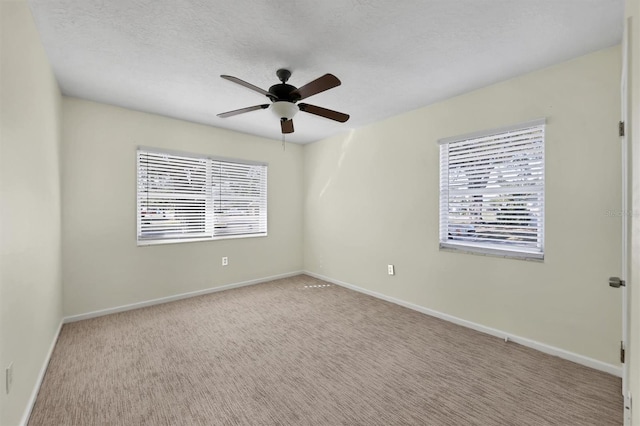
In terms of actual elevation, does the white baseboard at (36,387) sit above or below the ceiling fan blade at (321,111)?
below

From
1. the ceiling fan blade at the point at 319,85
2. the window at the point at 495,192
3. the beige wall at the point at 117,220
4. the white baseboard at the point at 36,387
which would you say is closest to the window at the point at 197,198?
the beige wall at the point at 117,220

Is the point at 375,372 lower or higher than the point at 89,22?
lower

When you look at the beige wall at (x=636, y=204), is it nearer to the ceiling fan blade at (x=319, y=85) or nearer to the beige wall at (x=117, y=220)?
the ceiling fan blade at (x=319, y=85)

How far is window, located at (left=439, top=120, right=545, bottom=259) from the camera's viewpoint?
99.4 inches

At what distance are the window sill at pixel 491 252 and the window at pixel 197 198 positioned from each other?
2.98 metres

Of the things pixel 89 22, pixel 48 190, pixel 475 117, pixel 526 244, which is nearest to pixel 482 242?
pixel 526 244

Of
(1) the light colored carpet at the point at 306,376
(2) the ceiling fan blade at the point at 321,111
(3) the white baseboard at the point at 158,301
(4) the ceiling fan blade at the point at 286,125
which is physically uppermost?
(2) the ceiling fan blade at the point at 321,111

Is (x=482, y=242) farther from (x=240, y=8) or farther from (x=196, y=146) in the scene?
(x=196, y=146)

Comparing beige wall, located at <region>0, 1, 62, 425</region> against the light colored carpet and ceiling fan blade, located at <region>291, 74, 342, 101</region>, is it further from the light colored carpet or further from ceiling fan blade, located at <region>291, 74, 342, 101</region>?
ceiling fan blade, located at <region>291, 74, 342, 101</region>

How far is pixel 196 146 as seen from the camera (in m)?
3.96

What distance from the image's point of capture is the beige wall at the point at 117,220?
3.07 m

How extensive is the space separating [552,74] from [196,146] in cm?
415

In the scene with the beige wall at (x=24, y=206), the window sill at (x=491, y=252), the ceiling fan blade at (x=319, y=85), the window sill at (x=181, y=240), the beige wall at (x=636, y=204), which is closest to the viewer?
the beige wall at (x=636, y=204)

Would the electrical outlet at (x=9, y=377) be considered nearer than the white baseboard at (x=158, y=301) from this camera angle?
Yes
